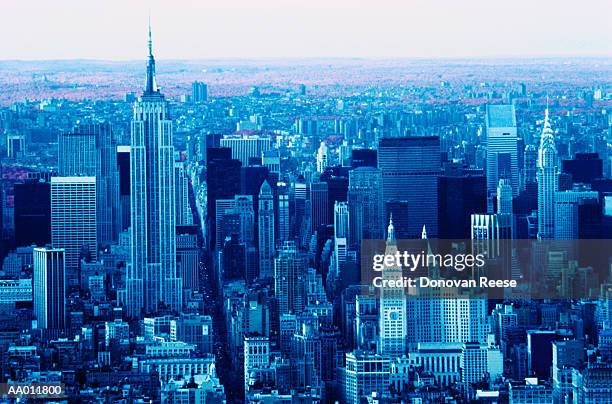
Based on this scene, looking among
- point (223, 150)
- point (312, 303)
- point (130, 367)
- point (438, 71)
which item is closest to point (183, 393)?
point (130, 367)

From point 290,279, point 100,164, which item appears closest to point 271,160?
point 100,164

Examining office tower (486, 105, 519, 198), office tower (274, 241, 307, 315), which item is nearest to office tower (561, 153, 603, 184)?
office tower (486, 105, 519, 198)

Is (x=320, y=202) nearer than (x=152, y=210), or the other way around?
(x=320, y=202)

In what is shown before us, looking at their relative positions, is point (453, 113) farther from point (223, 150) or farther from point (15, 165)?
point (15, 165)

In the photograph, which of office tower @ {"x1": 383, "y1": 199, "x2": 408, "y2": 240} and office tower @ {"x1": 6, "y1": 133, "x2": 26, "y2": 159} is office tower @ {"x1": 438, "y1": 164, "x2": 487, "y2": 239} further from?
office tower @ {"x1": 6, "y1": 133, "x2": 26, "y2": 159}

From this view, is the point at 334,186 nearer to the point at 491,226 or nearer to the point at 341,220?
the point at 341,220
